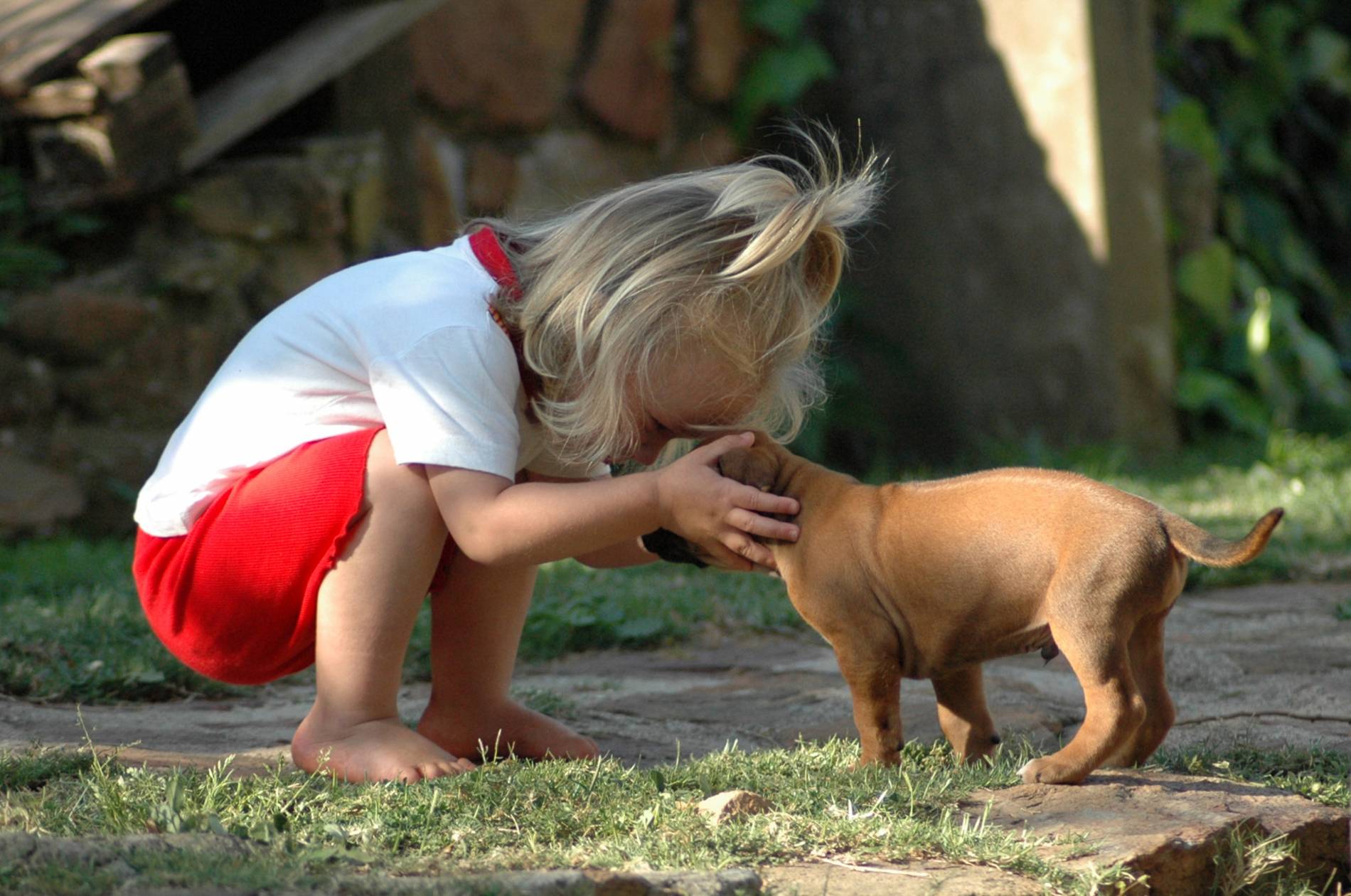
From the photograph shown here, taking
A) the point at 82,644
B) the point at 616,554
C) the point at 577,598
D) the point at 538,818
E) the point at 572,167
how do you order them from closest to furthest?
the point at 538,818 → the point at 616,554 → the point at 82,644 → the point at 577,598 → the point at 572,167

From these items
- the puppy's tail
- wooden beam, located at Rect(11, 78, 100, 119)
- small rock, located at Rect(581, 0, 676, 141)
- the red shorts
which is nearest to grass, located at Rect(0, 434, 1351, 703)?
the red shorts

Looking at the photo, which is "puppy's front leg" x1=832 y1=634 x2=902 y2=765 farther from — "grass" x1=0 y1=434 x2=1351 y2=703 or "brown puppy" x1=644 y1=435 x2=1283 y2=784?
"grass" x1=0 y1=434 x2=1351 y2=703

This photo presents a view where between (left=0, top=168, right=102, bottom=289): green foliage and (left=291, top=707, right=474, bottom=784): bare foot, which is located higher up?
(left=0, top=168, right=102, bottom=289): green foliage

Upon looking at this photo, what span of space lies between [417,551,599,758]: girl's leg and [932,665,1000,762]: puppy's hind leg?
62 centimetres

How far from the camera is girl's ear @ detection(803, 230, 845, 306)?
2.52m

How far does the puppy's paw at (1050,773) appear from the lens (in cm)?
205

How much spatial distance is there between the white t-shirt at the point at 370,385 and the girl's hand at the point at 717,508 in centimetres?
27

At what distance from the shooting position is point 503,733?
2.55m

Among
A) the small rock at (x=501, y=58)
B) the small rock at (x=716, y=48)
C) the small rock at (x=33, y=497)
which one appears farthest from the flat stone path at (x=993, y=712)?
the small rock at (x=716, y=48)

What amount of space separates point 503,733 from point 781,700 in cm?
Result: 68

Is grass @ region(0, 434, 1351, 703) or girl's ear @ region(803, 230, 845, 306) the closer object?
girl's ear @ region(803, 230, 845, 306)

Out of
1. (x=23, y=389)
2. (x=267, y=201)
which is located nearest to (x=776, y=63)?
(x=267, y=201)

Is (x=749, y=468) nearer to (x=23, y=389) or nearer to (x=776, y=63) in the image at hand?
(x=23, y=389)

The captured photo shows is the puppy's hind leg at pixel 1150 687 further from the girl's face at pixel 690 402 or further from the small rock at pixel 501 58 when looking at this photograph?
the small rock at pixel 501 58
